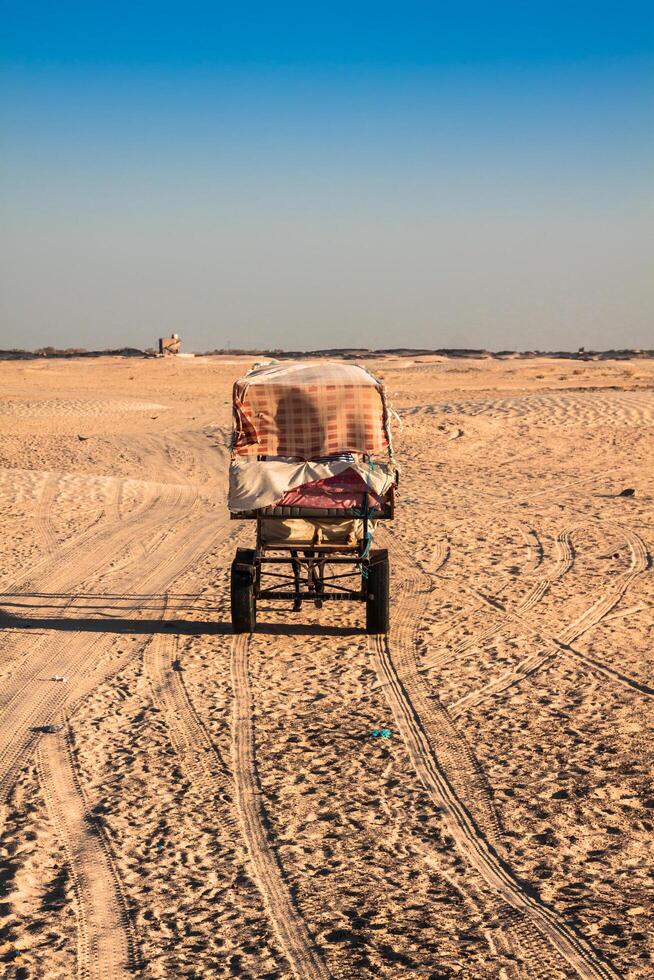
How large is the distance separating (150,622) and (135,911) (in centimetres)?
602

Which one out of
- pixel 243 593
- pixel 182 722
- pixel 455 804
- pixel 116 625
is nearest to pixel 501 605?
pixel 243 593

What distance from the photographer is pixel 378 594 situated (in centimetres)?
1093

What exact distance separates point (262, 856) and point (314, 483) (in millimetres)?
4992

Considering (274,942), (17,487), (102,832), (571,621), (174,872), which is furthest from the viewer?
(17,487)

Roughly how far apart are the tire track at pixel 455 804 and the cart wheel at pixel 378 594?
159 mm

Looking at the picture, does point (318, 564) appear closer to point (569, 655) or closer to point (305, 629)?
point (305, 629)

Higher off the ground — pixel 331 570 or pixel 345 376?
pixel 345 376

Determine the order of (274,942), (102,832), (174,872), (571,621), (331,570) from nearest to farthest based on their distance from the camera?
(274,942), (174,872), (102,832), (571,621), (331,570)

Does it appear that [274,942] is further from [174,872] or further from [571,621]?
[571,621]

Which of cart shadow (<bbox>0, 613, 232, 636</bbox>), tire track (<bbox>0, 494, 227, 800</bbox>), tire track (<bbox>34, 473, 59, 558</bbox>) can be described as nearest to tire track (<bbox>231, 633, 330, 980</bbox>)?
tire track (<bbox>0, 494, 227, 800</bbox>)

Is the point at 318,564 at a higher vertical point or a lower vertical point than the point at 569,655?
higher

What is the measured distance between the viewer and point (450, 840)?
22.0ft

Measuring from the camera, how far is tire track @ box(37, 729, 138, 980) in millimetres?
5410

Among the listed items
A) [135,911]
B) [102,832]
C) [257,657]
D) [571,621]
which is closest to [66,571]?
[257,657]
